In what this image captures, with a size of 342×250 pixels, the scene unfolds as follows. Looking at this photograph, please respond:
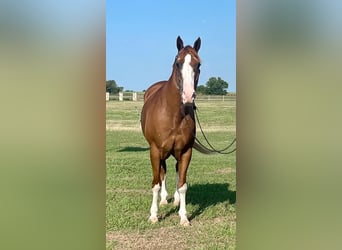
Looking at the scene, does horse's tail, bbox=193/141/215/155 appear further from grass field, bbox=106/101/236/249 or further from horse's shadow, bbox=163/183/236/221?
horse's shadow, bbox=163/183/236/221

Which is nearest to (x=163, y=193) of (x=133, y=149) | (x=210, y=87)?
(x=133, y=149)

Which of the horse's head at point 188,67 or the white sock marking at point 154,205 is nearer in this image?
the horse's head at point 188,67

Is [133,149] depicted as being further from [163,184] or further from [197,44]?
[197,44]

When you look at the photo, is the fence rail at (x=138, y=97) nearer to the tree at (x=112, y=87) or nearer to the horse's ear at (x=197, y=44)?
the tree at (x=112, y=87)

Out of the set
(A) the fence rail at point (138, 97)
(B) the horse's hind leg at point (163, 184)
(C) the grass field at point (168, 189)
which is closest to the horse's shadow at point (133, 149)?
(C) the grass field at point (168, 189)

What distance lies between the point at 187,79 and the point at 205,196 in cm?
69

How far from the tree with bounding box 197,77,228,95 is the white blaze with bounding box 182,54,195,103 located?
0.07 m

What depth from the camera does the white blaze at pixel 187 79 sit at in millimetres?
1521
